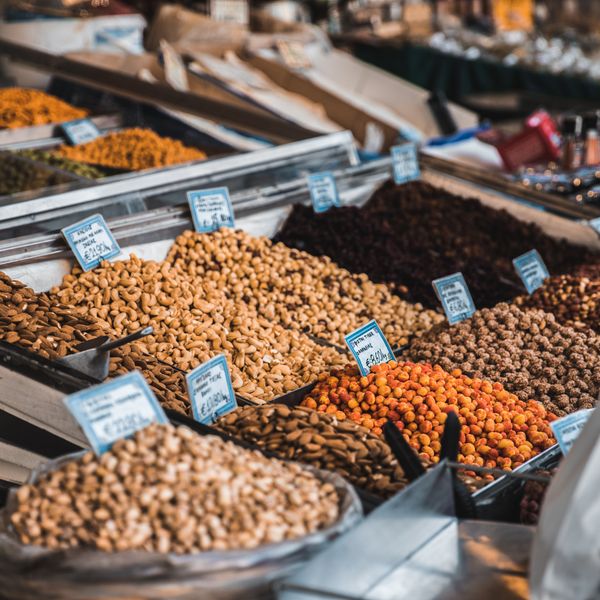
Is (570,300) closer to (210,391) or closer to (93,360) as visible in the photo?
(210,391)

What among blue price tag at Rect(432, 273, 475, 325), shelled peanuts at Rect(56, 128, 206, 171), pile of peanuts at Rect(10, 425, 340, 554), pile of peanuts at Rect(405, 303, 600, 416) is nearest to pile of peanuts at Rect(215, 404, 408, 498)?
pile of peanuts at Rect(10, 425, 340, 554)

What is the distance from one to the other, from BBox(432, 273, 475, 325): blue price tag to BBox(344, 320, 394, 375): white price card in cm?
46

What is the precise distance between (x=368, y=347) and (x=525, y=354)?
Result: 1.75ft

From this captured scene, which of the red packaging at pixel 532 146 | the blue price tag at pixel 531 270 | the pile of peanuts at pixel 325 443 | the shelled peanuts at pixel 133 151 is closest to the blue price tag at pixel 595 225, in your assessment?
the blue price tag at pixel 531 270

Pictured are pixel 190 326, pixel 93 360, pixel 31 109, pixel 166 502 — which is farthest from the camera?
pixel 31 109

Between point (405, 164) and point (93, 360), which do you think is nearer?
point (93, 360)

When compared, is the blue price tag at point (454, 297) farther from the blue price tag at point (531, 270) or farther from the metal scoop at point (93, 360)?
the metal scoop at point (93, 360)

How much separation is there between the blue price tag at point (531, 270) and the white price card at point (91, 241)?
1.44 m

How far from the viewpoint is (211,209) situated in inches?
127

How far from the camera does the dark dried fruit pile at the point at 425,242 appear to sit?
11.0 ft

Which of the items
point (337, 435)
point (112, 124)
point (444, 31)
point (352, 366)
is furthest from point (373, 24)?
point (337, 435)

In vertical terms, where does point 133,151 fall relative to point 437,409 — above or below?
above

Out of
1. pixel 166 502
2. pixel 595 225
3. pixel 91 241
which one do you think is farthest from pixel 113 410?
pixel 595 225

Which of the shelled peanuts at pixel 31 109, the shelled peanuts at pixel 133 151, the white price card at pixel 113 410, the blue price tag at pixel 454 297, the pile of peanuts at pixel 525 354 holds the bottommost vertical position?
the pile of peanuts at pixel 525 354
